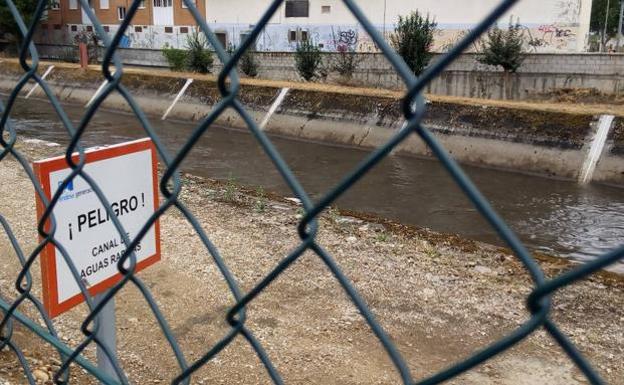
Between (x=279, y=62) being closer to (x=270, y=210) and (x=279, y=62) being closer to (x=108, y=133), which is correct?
(x=108, y=133)

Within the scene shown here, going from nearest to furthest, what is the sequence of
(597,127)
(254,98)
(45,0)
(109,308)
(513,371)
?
1. (45,0)
2. (109,308)
3. (513,371)
4. (597,127)
5. (254,98)

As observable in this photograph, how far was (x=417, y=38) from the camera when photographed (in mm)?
16203

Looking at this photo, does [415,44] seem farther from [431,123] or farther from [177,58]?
[177,58]

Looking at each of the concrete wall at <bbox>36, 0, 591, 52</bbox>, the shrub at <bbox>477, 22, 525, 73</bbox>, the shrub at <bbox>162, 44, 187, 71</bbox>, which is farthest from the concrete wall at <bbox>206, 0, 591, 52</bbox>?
the shrub at <bbox>162, 44, 187, 71</bbox>

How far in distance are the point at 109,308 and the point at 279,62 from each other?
20.3 m

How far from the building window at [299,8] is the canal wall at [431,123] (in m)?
13.6

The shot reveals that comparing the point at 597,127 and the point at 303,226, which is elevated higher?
the point at 303,226

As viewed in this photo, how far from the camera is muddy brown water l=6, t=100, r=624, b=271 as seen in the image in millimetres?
7910

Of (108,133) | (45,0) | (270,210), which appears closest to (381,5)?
(108,133)

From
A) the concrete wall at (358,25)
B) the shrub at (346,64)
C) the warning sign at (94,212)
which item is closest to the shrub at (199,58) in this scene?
the concrete wall at (358,25)

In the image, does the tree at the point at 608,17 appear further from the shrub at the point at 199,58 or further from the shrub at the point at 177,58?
the shrub at the point at 199,58

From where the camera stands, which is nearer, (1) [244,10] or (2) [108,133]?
(2) [108,133]

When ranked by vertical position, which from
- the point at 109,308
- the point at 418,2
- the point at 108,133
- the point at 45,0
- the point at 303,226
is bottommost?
the point at 108,133

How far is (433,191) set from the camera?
388 inches
